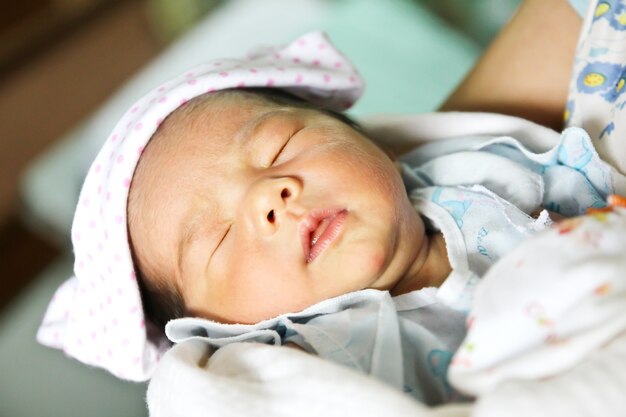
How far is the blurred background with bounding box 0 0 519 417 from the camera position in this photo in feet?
4.07

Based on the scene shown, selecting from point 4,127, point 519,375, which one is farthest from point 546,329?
point 4,127

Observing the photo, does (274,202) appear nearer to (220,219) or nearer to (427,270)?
(220,219)

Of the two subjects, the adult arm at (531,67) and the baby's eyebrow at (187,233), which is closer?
the baby's eyebrow at (187,233)

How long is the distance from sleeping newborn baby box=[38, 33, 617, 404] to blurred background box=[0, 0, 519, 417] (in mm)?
283

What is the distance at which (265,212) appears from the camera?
777 millimetres

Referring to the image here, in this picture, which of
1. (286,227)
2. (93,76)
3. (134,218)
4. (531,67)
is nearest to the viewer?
(286,227)

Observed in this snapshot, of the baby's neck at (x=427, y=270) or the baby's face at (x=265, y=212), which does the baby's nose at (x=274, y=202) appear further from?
the baby's neck at (x=427, y=270)

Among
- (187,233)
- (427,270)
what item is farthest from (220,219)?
(427,270)

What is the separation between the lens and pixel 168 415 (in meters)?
0.69

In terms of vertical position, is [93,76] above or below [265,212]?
below

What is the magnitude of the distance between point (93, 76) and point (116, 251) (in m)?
1.85

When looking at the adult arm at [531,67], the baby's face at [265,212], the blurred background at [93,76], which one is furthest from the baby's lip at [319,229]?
the blurred background at [93,76]

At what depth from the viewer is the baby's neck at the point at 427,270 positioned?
853mm

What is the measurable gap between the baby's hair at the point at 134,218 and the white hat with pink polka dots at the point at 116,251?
0.01 m
